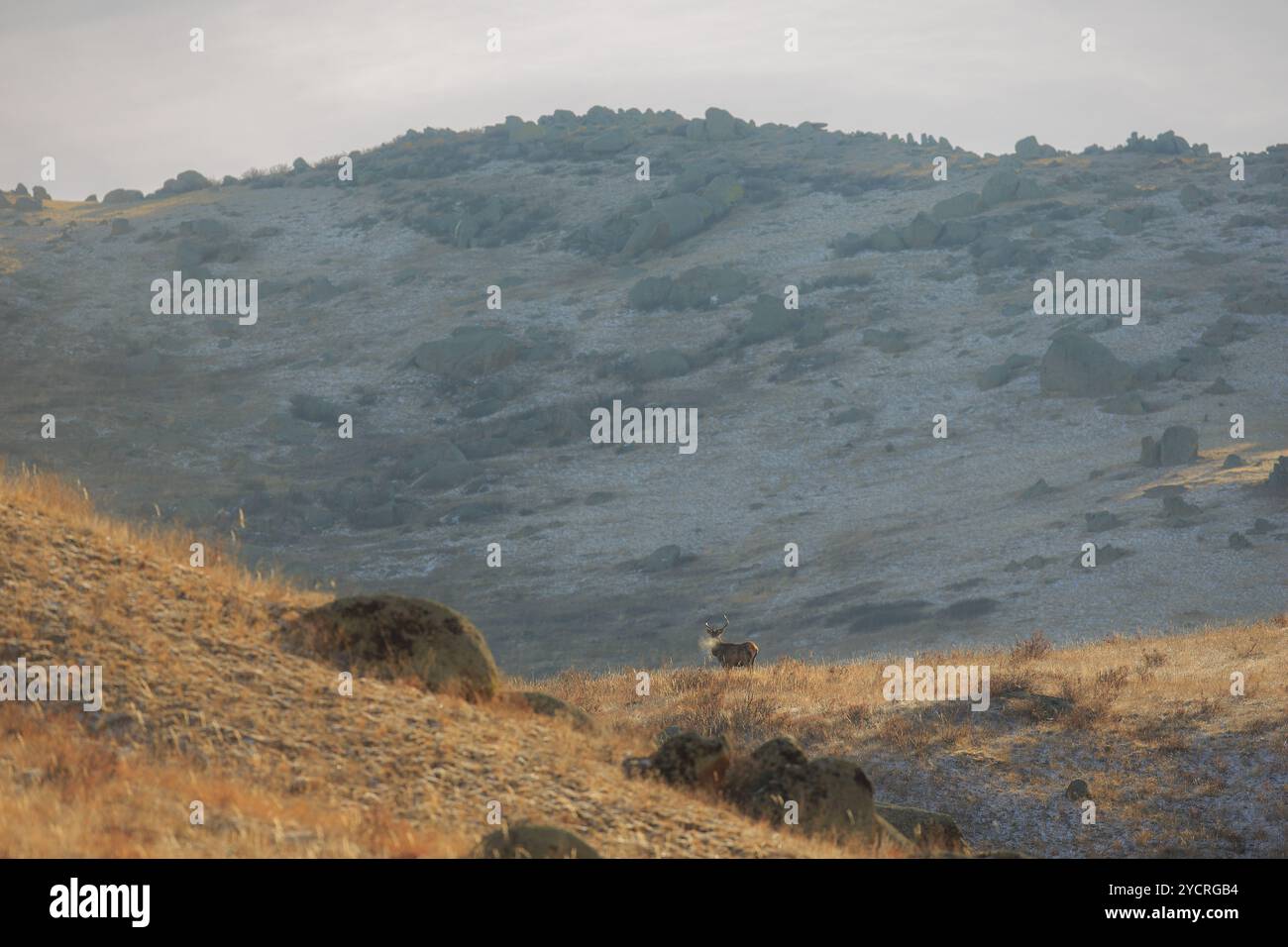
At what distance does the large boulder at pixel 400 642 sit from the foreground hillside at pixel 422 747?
32cm

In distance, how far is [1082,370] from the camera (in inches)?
2232

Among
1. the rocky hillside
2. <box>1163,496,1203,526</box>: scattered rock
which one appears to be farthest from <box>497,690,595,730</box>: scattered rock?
<box>1163,496,1203,526</box>: scattered rock

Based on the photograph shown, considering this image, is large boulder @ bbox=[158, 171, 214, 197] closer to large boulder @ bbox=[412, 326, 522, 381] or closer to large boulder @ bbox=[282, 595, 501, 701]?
→ large boulder @ bbox=[412, 326, 522, 381]

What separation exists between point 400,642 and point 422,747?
2383mm

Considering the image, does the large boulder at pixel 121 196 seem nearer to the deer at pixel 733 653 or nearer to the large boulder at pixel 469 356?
the large boulder at pixel 469 356

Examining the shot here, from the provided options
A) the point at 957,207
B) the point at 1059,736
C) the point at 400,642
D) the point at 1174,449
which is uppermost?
the point at 957,207

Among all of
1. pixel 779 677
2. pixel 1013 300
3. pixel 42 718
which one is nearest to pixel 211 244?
pixel 1013 300

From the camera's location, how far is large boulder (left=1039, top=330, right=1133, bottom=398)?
5644cm

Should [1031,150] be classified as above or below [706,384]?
above

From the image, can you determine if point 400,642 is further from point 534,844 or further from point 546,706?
point 534,844

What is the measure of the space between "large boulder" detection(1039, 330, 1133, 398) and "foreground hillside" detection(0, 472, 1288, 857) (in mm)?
37312

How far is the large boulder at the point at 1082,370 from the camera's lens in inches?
2222

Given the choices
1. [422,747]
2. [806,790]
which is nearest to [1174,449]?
[806,790]

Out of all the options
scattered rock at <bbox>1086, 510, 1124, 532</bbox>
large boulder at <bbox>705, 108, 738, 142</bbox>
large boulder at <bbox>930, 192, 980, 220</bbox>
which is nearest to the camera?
scattered rock at <bbox>1086, 510, 1124, 532</bbox>
